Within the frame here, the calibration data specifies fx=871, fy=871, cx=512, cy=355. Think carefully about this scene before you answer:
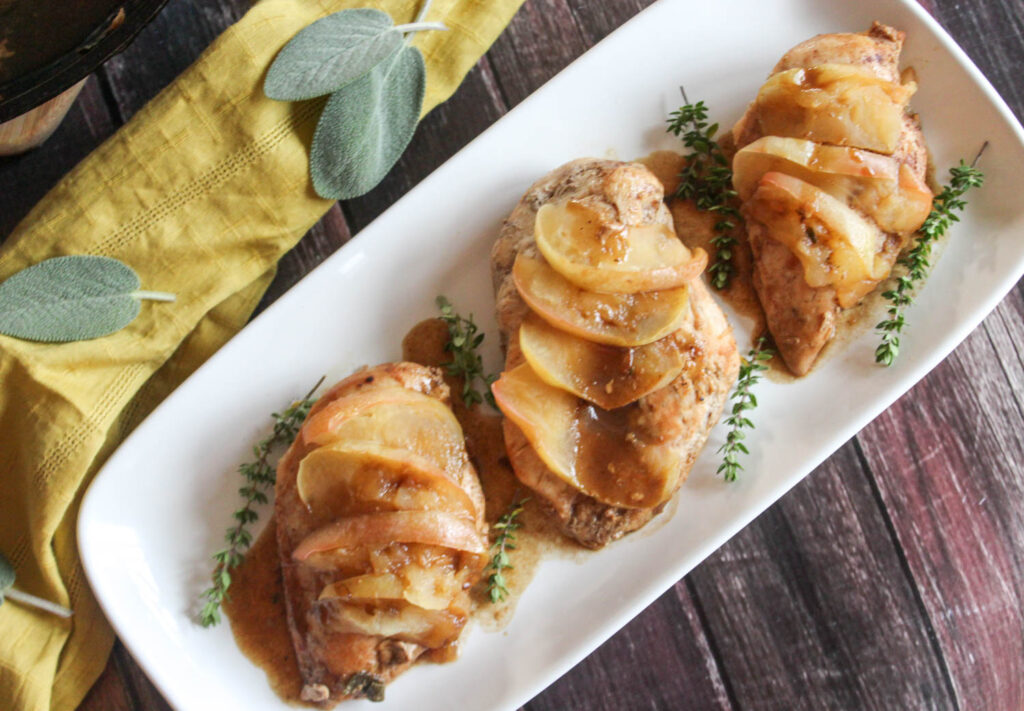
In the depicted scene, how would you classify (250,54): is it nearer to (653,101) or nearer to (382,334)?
(382,334)

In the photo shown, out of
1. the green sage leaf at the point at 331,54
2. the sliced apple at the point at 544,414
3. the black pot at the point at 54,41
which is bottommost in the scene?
the sliced apple at the point at 544,414

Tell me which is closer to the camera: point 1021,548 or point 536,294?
point 536,294

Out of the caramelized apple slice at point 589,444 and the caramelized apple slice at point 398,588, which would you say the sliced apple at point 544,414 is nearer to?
the caramelized apple slice at point 589,444

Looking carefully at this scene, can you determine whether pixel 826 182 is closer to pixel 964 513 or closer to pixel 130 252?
pixel 964 513

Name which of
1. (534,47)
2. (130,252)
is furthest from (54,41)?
(534,47)

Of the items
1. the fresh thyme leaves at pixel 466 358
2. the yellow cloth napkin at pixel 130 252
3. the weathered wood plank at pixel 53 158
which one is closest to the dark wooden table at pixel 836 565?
the weathered wood plank at pixel 53 158

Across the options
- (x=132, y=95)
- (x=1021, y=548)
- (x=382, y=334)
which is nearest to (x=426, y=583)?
(x=382, y=334)
